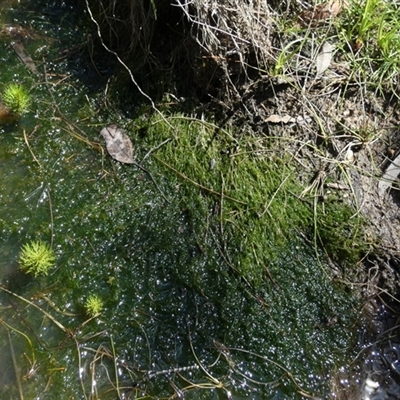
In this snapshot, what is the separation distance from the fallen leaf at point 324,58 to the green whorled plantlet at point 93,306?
1.47m

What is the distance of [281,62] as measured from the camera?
2.40 m

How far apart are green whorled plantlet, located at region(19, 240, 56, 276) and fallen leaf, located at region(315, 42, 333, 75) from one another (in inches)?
59.3

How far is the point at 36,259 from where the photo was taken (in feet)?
7.11

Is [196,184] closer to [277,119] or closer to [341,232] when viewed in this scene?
[277,119]

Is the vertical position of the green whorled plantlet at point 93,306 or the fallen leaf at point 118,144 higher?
the fallen leaf at point 118,144

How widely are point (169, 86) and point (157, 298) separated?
104 cm

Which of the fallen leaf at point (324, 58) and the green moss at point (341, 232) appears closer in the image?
the green moss at point (341, 232)

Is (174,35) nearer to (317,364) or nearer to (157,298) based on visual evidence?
(157,298)

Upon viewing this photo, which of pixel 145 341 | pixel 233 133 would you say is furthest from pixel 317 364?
pixel 233 133

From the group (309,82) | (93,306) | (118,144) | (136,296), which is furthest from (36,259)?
(309,82)

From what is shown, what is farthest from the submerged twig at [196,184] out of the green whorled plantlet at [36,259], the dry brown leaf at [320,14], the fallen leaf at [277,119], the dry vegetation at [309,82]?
the dry brown leaf at [320,14]

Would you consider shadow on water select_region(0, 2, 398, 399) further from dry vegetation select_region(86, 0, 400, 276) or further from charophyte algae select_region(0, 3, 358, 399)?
dry vegetation select_region(86, 0, 400, 276)

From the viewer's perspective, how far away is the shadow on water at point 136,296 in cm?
212

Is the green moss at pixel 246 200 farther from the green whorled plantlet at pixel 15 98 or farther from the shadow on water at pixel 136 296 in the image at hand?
the green whorled plantlet at pixel 15 98
